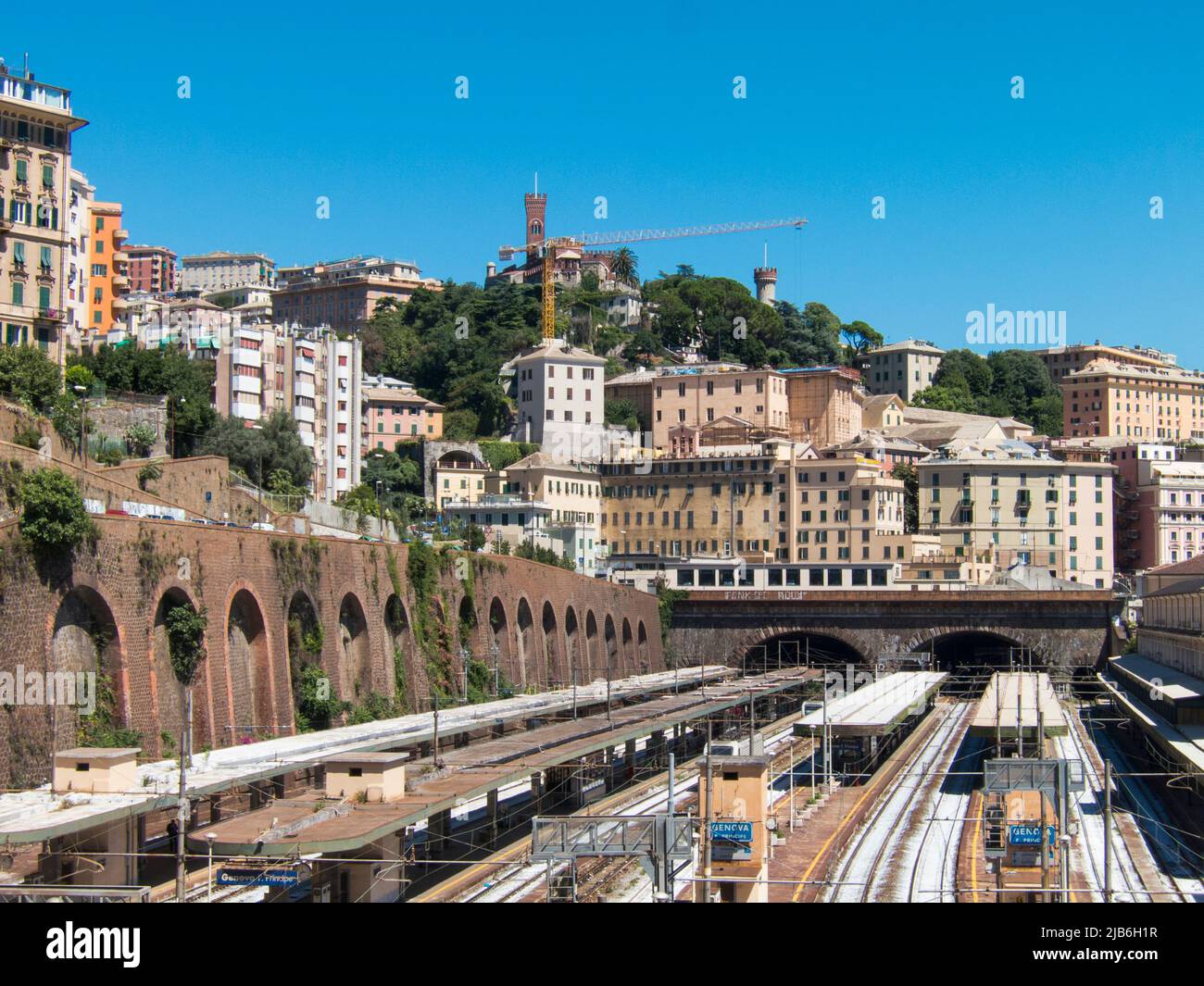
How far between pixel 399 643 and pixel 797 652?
45.8m

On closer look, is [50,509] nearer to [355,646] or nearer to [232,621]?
[232,621]

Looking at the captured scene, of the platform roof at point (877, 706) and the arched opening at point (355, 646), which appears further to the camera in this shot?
the arched opening at point (355, 646)

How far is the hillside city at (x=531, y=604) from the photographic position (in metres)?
35.2

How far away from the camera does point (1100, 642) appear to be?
319 ft

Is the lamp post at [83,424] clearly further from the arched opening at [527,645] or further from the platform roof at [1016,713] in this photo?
the platform roof at [1016,713]

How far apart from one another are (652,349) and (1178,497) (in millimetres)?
58647

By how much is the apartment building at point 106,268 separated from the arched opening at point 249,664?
54.9 meters

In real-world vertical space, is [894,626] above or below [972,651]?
above

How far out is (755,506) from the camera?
398 ft

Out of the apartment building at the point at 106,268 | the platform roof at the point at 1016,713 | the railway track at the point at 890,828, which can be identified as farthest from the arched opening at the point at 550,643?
the apartment building at the point at 106,268

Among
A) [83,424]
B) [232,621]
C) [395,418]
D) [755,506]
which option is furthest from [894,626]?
[232,621]
